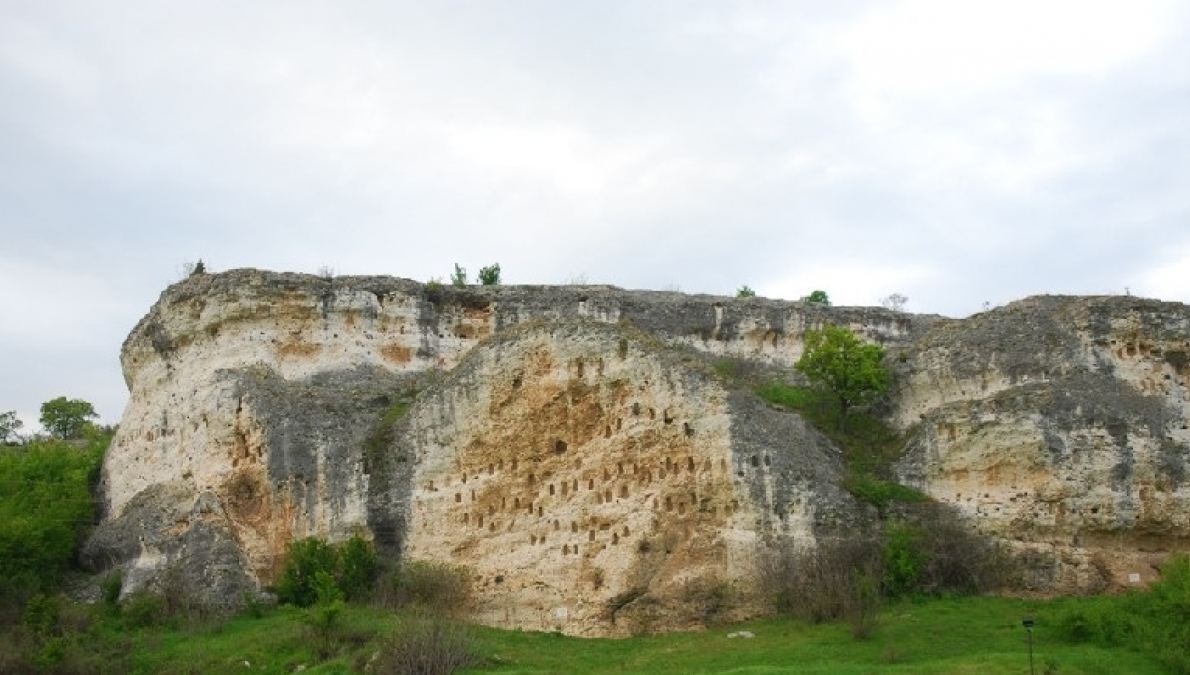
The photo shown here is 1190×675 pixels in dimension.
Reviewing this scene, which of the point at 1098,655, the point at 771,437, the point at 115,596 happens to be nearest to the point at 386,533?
the point at 115,596

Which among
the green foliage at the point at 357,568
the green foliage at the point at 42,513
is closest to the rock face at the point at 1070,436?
the green foliage at the point at 357,568

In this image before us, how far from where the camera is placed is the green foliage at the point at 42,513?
28031mm

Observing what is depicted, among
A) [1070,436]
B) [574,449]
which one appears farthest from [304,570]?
[1070,436]

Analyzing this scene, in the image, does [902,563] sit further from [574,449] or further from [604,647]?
[574,449]

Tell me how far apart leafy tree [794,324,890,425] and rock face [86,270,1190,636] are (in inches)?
27.2

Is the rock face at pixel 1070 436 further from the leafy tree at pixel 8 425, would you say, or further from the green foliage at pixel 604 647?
the leafy tree at pixel 8 425

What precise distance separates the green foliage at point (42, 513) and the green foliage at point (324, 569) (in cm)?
551

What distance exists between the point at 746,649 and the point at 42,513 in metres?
16.0

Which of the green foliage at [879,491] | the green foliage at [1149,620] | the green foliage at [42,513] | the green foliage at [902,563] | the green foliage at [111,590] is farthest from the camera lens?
the green foliage at [42,513]

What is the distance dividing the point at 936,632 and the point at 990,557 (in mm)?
3218

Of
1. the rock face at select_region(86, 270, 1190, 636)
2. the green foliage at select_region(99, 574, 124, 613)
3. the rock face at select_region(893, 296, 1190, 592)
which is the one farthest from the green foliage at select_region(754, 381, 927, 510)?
the green foliage at select_region(99, 574, 124, 613)

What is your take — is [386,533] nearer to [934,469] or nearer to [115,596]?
[115,596]

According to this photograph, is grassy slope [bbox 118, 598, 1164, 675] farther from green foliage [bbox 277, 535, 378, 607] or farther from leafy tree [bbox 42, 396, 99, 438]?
leafy tree [bbox 42, 396, 99, 438]

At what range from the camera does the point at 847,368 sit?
28219 millimetres
